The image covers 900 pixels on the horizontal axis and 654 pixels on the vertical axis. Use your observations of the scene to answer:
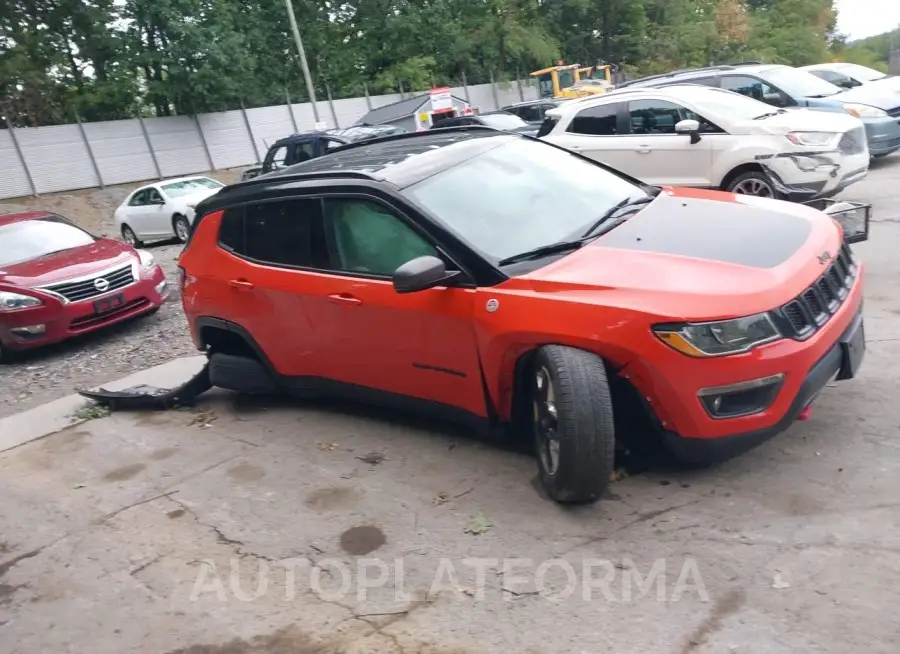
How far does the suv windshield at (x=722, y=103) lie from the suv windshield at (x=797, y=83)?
120 inches

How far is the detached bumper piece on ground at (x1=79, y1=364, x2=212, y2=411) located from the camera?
610 centimetres

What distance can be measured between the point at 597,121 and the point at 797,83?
4.47 metres

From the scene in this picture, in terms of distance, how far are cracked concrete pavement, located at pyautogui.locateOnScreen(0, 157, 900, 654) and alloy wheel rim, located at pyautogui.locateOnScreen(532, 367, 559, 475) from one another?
0.23 m

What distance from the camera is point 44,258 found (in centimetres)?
889

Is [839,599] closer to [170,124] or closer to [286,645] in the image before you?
[286,645]

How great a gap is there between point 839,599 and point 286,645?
6.79 ft

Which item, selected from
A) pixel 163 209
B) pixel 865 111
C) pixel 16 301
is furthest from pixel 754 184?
pixel 163 209

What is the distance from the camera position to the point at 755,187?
873cm

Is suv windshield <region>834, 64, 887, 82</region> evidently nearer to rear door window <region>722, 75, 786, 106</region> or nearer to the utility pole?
rear door window <region>722, 75, 786, 106</region>

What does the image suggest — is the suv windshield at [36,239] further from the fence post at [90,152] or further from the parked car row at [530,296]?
the fence post at [90,152]

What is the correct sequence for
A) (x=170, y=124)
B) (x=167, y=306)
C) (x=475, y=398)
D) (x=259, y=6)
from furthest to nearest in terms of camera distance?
(x=259, y=6), (x=170, y=124), (x=167, y=306), (x=475, y=398)

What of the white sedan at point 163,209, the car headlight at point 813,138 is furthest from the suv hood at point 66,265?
the car headlight at point 813,138

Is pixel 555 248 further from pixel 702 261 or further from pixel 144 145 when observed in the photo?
pixel 144 145

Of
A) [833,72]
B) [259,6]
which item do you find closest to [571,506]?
[833,72]
